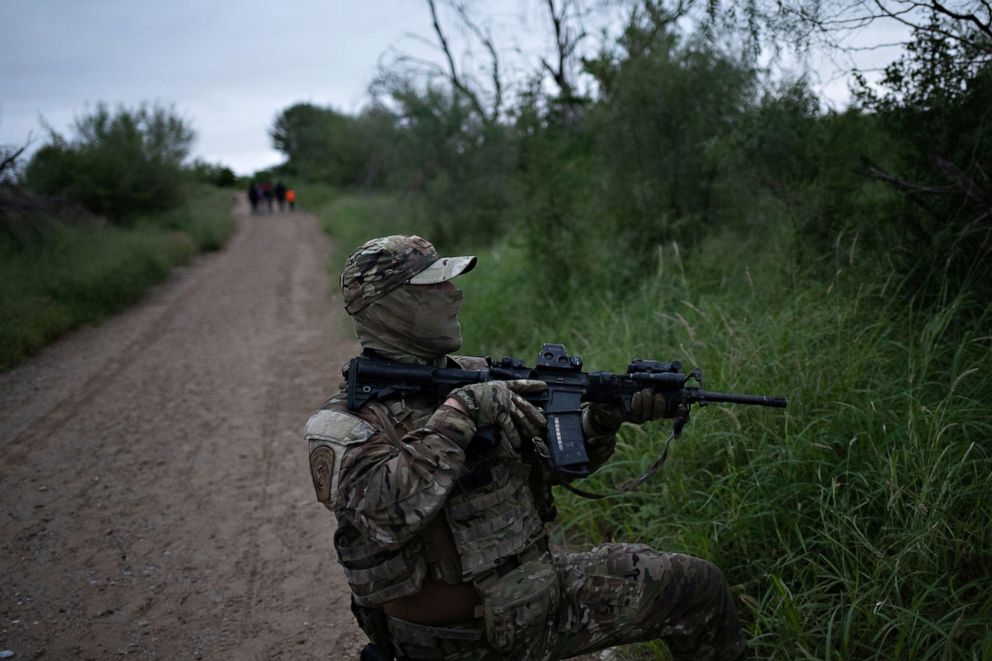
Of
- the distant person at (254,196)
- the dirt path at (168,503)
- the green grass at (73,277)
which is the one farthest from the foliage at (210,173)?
the dirt path at (168,503)

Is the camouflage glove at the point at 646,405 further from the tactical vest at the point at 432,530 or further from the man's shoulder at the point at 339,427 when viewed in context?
the man's shoulder at the point at 339,427

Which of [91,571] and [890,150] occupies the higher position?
[890,150]

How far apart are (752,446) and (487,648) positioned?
185cm

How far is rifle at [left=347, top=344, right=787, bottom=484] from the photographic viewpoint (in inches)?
88.8

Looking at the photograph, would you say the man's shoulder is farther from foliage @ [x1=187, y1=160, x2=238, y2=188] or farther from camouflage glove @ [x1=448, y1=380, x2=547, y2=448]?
foliage @ [x1=187, y1=160, x2=238, y2=188]

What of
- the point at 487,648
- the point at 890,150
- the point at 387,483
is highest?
the point at 890,150

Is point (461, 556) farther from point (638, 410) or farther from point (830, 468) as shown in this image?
point (830, 468)

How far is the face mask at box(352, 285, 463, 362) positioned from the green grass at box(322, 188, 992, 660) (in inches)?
61.8

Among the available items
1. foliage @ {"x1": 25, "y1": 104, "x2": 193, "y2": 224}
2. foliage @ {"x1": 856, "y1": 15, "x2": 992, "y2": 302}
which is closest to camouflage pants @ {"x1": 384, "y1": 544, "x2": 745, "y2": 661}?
foliage @ {"x1": 856, "y1": 15, "x2": 992, "y2": 302}

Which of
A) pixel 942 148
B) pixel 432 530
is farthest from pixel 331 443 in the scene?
pixel 942 148

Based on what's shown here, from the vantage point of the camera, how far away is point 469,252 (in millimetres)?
12000

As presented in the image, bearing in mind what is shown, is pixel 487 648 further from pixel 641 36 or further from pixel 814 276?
pixel 641 36

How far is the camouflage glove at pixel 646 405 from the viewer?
95.7 inches

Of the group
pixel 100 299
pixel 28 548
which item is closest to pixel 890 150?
pixel 28 548
